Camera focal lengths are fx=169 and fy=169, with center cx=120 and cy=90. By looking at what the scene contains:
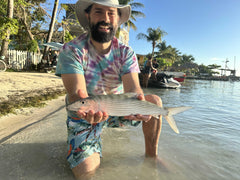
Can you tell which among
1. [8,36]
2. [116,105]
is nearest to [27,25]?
[8,36]

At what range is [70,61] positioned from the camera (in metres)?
2.18

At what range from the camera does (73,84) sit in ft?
6.86

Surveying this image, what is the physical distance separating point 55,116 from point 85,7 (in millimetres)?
2655

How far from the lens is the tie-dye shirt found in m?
2.23

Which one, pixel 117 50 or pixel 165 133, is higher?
pixel 117 50

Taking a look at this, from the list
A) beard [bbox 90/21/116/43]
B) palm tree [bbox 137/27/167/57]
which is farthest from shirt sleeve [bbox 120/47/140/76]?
palm tree [bbox 137/27/167/57]

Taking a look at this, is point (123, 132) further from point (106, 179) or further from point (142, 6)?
point (142, 6)

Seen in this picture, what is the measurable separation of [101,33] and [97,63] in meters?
0.41

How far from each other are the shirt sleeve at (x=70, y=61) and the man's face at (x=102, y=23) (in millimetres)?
363

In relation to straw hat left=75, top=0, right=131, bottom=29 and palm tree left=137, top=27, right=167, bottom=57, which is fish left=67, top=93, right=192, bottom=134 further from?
palm tree left=137, top=27, right=167, bottom=57

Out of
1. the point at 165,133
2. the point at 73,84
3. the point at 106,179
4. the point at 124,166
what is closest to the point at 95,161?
the point at 106,179

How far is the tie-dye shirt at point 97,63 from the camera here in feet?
7.30

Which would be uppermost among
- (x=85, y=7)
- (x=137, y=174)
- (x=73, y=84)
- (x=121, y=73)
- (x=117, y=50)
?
(x=85, y=7)

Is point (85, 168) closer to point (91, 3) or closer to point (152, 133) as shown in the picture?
point (152, 133)
